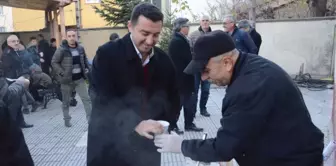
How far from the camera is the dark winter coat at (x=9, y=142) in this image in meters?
2.00

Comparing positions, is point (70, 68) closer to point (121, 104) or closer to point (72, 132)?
point (72, 132)

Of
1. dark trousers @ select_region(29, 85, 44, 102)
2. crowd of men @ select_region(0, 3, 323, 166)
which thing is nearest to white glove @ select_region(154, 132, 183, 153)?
crowd of men @ select_region(0, 3, 323, 166)

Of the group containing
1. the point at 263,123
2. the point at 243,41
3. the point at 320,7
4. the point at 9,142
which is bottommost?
the point at 9,142

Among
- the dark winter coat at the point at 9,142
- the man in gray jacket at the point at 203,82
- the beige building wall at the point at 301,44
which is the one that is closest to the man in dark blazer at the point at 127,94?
the dark winter coat at the point at 9,142

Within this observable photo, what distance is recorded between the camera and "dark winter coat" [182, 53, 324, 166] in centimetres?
153

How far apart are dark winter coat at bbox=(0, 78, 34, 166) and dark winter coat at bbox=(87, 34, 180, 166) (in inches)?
17.2

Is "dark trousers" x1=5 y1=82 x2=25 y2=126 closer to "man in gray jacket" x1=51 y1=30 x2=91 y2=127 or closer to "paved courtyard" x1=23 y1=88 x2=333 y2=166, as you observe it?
"paved courtyard" x1=23 y1=88 x2=333 y2=166

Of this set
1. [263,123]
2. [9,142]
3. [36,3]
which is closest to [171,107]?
[263,123]

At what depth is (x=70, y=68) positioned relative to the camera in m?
5.76

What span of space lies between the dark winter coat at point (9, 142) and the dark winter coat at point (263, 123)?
1.23 metres

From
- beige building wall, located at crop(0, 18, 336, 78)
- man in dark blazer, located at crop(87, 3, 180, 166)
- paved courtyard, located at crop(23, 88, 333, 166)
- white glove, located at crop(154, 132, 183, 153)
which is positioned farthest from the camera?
beige building wall, located at crop(0, 18, 336, 78)

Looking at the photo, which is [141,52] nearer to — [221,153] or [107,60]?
[107,60]

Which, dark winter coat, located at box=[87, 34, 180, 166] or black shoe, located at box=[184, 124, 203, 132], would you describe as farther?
black shoe, located at box=[184, 124, 203, 132]

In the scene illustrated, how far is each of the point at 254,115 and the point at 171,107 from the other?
1024 mm
